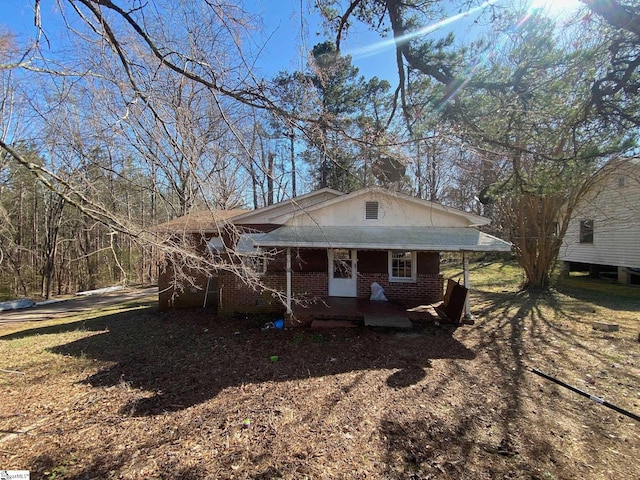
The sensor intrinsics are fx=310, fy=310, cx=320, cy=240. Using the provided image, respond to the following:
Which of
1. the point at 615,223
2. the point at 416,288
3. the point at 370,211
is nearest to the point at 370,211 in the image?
the point at 370,211

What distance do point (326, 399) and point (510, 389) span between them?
117 inches

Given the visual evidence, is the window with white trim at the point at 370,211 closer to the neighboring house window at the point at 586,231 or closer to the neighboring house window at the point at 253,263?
the neighboring house window at the point at 253,263

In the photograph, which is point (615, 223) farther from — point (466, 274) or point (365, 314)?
point (365, 314)

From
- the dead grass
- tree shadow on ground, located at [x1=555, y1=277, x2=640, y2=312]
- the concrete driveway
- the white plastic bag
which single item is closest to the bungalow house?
the white plastic bag

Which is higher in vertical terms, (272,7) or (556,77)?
(556,77)

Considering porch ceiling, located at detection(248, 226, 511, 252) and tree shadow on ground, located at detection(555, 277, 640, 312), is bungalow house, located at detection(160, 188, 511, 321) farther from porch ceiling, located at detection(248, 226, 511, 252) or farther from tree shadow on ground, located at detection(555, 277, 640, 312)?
tree shadow on ground, located at detection(555, 277, 640, 312)

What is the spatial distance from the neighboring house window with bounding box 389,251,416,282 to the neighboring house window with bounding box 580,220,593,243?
44.2ft

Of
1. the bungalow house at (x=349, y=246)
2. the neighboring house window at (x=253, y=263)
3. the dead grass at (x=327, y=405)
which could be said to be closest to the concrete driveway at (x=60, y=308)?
the bungalow house at (x=349, y=246)

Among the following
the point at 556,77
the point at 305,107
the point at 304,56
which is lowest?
the point at 305,107

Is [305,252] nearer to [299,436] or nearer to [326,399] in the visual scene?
[326,399]

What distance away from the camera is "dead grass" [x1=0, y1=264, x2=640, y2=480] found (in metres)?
3.30

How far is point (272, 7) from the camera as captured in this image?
328 centimetres

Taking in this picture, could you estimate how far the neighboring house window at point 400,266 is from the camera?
34.3 ft

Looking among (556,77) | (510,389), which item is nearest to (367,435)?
(510,389)
